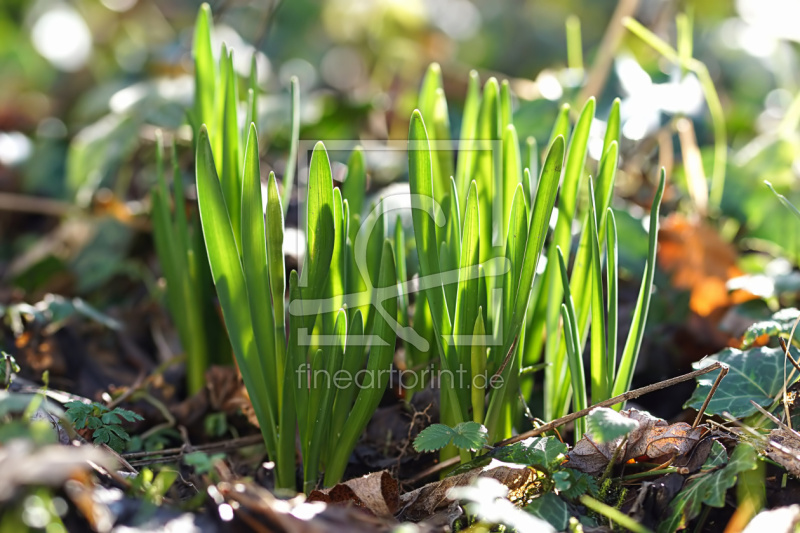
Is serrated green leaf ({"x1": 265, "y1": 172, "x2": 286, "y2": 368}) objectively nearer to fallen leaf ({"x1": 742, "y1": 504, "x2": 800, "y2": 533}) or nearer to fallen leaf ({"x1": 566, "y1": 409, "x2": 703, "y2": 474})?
fallen leaf ({"x1": 566, "y1": 409, "x2": 703, "y2": 474})

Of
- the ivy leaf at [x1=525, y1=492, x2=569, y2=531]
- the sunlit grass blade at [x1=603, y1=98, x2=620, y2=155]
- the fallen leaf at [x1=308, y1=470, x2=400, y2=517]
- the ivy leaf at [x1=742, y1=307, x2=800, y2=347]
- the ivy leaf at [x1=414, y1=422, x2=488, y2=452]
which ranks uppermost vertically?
the sunlit grass blade at [x1=603, y1=98, x2=620, y2=155]

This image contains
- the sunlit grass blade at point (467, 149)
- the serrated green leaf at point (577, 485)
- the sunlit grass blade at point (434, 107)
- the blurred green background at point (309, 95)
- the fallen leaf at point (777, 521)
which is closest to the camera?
the fallen leaf at point (777, 521)

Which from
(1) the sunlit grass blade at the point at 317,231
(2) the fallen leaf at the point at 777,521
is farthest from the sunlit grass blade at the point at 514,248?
(2) the fallen leaf at the point at 777,521

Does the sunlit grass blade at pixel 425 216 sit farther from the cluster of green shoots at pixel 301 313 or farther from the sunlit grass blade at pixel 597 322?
the sunlit grass blade at pixel 597 322

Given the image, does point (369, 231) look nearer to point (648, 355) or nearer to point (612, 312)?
point (612, 312)

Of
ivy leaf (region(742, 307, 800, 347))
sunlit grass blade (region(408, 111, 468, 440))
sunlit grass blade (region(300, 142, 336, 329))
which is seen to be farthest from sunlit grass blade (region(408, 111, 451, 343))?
ivy leaf (region(742, 307, 800, 347))

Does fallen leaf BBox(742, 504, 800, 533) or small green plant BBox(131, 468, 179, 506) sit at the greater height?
small green plant BBox(131, 468, 179, 506)
